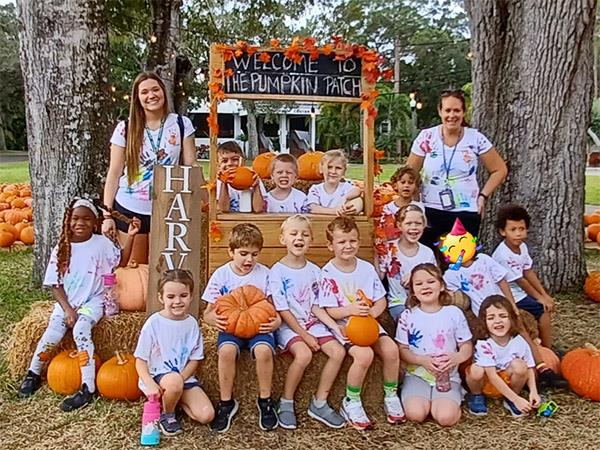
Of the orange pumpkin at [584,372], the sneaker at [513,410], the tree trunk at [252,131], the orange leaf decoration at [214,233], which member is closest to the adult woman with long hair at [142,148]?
the orange leaf decoration at [214,233]

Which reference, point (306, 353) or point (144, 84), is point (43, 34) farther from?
point (306, 353)

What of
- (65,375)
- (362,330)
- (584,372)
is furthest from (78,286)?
(584,372)

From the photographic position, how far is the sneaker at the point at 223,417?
3.33 metres

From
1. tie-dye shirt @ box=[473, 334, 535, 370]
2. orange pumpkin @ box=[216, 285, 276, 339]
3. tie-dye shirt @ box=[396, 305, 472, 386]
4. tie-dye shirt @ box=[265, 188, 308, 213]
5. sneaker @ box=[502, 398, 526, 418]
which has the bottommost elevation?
sneaker @ box=[502, 398, 526, 418]

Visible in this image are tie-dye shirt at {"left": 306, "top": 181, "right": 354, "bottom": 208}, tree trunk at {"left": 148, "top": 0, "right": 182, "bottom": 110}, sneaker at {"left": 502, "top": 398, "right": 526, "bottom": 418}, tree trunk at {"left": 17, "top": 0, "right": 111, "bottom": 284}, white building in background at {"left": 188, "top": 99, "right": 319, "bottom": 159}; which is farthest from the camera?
white building in background at {"left": 188, "top": 99, "right": 319, "bottom": 159}

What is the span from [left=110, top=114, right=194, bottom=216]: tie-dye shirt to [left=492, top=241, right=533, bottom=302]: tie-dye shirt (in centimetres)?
203

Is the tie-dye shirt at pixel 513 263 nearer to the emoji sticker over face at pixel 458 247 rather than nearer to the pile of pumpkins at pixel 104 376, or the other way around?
the emoji sticker over face at pixel 458 247

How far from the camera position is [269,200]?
4453mm

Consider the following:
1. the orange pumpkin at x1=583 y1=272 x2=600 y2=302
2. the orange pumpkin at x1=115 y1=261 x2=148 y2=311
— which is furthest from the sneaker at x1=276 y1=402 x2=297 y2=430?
the orange pumpkin at x1=583 y1=272 x2=600 y2=302

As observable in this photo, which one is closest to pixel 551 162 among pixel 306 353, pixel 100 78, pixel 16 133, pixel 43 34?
pixel 306 353

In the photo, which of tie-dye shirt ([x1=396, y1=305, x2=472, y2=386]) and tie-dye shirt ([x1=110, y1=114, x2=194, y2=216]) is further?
tie-dye shirt ([x1=110, y1=114, x2=194, y2=216])

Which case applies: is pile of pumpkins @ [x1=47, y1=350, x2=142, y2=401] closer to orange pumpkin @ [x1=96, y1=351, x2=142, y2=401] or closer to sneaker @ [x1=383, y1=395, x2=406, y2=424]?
orange pumpkin @ [x1=96, y1=351, x2=142, y2=401]

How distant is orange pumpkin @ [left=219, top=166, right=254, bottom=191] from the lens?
4242 millimetres

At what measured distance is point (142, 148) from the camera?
3.99 metres
